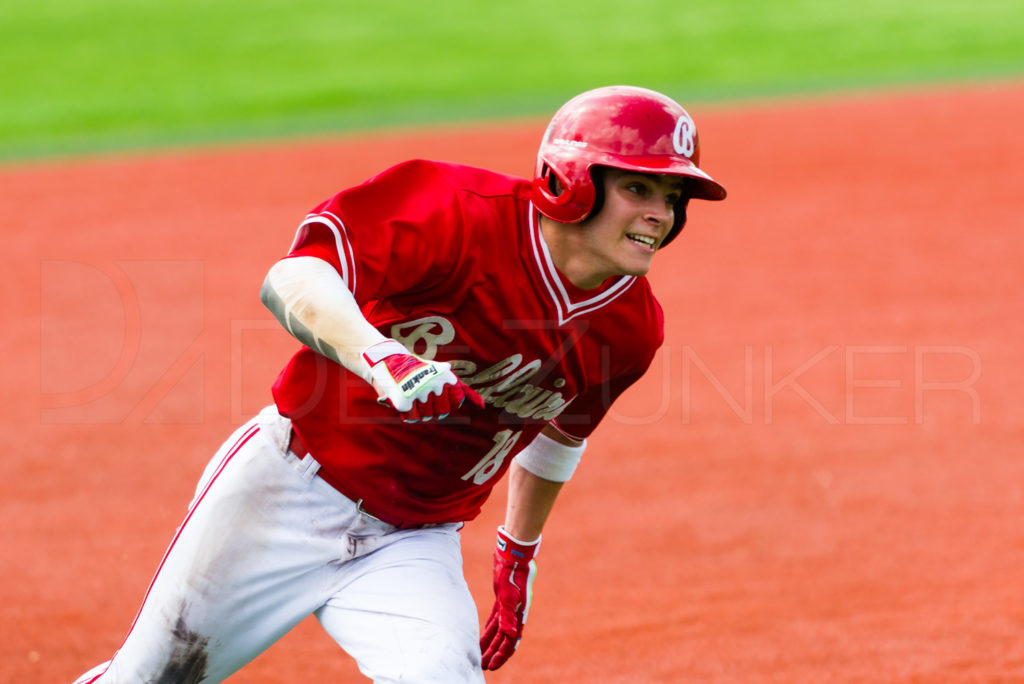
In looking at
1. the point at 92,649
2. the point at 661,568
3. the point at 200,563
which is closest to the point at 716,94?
the point at 661,568

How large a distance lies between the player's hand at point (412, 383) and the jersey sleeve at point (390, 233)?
1.06ft

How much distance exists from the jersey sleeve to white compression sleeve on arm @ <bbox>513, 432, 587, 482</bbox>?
106cm

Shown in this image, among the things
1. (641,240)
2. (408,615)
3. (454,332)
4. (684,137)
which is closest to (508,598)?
(408,615)

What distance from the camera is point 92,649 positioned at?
6027 millimetres

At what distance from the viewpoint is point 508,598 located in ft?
15.4

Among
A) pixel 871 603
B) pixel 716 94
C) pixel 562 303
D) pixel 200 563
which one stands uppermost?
pixel 562 303

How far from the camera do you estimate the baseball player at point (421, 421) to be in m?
3.75

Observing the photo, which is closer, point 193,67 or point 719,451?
point 719,451

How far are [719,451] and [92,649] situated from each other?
4191 mm

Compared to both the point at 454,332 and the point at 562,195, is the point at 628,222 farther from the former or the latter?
the point at 454,332

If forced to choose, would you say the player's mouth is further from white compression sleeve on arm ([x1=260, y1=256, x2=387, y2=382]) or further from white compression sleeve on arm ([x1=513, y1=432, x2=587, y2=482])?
white compression sleeve on arm ([x1=513, y1=432, x2=587, y2=482])

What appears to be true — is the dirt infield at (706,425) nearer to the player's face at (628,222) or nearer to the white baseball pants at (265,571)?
the white baseball pants at (265,571)

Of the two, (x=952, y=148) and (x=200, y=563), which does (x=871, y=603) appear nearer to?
(x=200, y=563)

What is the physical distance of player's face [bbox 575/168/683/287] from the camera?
3.81 m
